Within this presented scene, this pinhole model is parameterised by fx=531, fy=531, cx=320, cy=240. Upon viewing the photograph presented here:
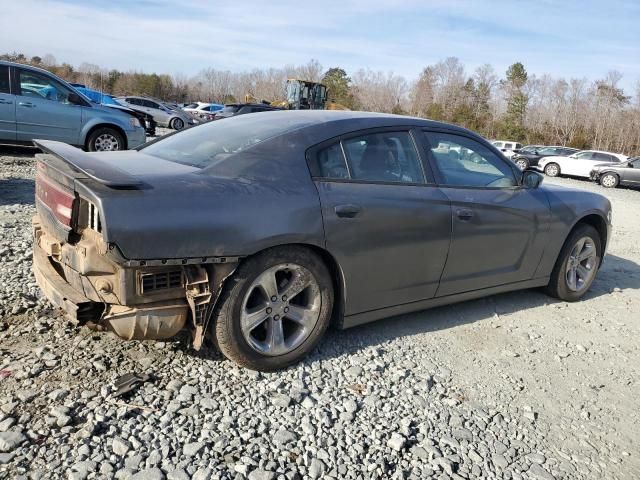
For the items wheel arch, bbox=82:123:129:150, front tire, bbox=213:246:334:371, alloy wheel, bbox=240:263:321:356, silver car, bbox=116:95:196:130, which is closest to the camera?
front tire, bbox=213:246:334:371

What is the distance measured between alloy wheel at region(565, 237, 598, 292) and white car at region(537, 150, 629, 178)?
72.1 ft

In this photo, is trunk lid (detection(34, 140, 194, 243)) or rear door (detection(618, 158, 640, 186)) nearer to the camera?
trunk lid (detection(34, 140, 194, 243))

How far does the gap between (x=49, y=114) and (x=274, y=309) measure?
8167 millimetres

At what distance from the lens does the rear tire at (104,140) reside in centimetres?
995

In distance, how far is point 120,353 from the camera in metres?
3.19

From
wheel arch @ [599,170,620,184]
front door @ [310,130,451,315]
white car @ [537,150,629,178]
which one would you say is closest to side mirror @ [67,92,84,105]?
front door @ [310,130,451,315]

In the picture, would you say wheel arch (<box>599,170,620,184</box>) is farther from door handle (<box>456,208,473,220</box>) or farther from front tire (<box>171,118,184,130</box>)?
door handle (<box>456,208,473,220</box>)

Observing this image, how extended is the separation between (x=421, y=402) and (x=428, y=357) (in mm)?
601

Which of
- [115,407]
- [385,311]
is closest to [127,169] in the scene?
[115,407]

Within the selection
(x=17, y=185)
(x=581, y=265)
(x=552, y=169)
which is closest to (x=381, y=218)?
(x=581, y=265)

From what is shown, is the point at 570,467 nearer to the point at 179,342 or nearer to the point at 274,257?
the point at 274,257

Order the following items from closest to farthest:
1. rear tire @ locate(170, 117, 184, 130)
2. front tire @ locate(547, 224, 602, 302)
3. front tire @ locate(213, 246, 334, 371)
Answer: front tire @ locate(213, 246, 334, 371) < front tire @ locate(547, 224, 602, 302) < rear tire @ locate(170, 117, 184, 130)

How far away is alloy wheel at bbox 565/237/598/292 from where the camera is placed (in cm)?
502

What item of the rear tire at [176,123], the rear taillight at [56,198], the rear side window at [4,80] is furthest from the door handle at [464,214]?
the rear tire at [176,123]
